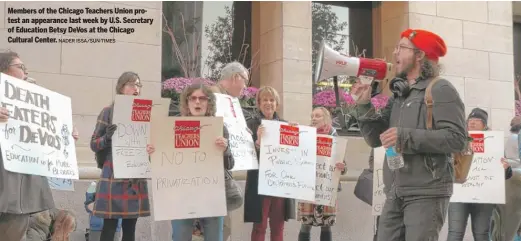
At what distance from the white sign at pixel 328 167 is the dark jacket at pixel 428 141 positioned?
8.92 ft

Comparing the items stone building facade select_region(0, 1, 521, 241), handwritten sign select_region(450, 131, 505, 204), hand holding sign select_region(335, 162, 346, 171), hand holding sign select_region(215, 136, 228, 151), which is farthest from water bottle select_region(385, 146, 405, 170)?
stone building facade select_region(0, 1, 521, 241)

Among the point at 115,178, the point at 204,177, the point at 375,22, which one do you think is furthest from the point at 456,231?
the point at 375,22

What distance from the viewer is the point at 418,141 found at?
13.7ft

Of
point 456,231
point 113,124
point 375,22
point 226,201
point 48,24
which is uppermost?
point 375,22

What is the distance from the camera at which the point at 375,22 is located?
11.5 metres

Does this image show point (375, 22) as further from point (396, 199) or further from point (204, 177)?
point (396, 199)

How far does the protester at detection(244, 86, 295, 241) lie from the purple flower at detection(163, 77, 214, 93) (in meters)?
2.09

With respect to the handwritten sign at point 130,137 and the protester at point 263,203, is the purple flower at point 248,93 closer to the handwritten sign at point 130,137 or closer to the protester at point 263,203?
the protester at point 263,203

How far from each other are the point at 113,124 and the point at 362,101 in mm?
2604

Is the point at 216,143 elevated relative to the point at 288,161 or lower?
elevated

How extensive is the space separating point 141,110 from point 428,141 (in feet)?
10.0

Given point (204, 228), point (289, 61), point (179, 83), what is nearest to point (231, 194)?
point (204, 228)

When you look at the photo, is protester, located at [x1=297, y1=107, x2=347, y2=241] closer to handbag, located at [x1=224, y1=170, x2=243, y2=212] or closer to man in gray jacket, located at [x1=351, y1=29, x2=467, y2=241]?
handbag, located at [x1=224, y1=170, x2=243, y2=212]

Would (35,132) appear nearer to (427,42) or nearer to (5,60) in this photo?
(5,60)
